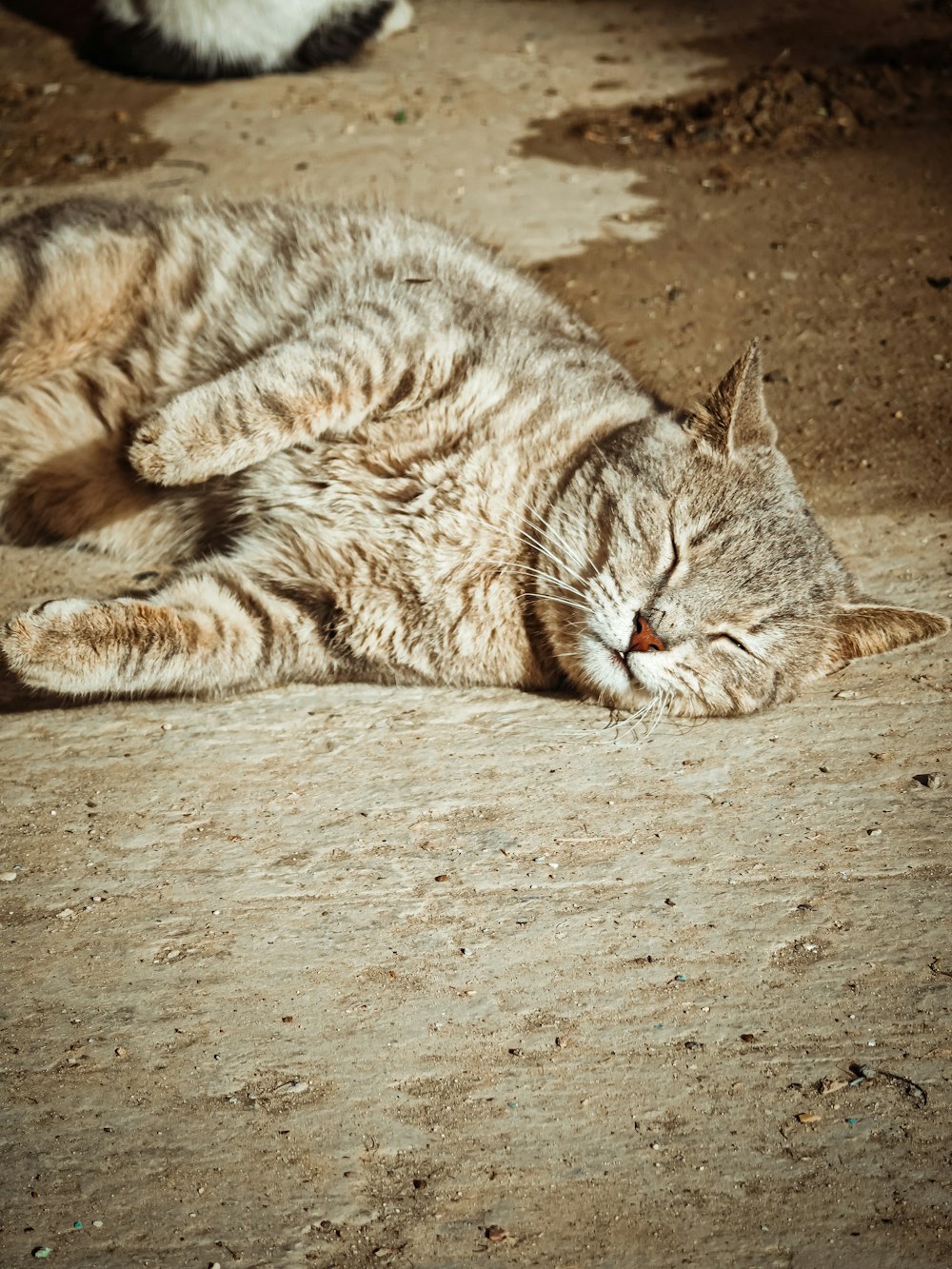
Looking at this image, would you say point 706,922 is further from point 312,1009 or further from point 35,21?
point 35,21

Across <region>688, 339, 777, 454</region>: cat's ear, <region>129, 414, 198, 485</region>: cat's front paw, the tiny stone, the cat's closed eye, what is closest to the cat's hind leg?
<region>129, 414, 198, 485</region>: cat's front paw

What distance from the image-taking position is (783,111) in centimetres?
619

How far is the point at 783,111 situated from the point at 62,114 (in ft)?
12.0

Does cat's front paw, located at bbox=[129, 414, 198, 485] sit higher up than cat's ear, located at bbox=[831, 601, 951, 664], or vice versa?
cat's front paw, located at bbox=[129, 414, 198, 485]

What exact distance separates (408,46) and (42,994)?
242 inches

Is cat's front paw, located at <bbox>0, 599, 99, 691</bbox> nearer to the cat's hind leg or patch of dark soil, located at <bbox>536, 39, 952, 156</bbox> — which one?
the cat's hind leg

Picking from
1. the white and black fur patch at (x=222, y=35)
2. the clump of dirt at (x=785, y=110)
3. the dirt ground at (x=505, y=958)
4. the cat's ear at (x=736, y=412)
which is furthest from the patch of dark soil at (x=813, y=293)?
the white and black fur patch at (x=222, y=35)

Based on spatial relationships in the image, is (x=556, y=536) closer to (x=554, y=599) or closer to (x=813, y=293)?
(x=554, y=599)

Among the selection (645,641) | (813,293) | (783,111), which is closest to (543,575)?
(645,641)

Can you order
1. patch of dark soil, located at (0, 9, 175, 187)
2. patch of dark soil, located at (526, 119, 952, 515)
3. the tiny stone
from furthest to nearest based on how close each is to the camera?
patch of dark soil, located at (0, 9, 175, 187) < patch of dark soil, located at (526, 119, 952, 515) < the tiny stone

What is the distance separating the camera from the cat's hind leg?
117 inches

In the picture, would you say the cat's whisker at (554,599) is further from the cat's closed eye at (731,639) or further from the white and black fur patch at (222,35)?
A: the white and black fur patch at (222,35)

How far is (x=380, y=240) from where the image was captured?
12.5 feet

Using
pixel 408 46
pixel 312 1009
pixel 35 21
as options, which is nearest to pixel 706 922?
pixel 312 1009
